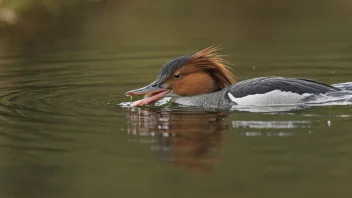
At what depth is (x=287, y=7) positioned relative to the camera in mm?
25312

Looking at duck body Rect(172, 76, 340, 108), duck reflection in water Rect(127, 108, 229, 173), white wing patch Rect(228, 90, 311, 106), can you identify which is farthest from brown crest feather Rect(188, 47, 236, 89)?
duck reflection in water Rect(127, 108, 229, 173)

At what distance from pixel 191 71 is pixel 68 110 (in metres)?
1.74

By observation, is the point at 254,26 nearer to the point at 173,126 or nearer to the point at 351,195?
the point at 173,126

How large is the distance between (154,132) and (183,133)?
37 cm

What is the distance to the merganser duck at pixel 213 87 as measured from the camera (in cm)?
1102

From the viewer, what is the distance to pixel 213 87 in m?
11.7

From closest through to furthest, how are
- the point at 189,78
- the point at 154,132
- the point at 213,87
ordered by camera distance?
the point at 154,132, the point at 189,78, the point at 213,87

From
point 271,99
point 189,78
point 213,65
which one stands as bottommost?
point 271,99

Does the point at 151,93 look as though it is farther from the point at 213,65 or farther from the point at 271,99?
the point at 271,99

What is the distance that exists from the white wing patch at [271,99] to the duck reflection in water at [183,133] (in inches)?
17.4

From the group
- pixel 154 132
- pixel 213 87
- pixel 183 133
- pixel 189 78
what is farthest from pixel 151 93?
pixel 183 133

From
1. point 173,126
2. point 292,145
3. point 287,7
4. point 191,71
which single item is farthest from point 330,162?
point 287,7

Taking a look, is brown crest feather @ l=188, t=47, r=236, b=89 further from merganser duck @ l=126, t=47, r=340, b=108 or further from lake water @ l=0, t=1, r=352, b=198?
lake water @ l=0, t=1, r=352, b=198

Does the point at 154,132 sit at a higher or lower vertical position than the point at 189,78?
lower
